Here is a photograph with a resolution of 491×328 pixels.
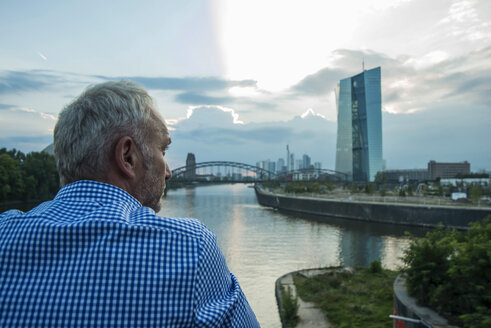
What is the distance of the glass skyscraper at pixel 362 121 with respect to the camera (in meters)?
97.8

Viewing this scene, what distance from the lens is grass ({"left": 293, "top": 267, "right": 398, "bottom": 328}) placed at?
292 inches

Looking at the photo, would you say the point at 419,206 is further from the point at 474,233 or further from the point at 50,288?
the point at 50,288

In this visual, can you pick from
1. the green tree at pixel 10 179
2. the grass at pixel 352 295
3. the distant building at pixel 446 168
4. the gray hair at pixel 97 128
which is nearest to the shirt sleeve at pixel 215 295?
the gray hair at pixel 97 128

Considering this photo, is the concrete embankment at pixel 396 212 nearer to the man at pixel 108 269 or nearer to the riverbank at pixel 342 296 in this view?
the riverbank at pixel 342 296

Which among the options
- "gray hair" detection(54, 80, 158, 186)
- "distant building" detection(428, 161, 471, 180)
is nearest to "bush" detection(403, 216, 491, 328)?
"gray hair" detection(54, 80, 158, 186)

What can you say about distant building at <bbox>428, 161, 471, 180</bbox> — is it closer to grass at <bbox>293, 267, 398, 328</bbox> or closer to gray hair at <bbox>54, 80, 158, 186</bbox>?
grass at <bbox>293, 267, 398, 328</bbox>

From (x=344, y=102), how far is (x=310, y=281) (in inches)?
3971

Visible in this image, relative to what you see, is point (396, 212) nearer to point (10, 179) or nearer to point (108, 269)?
point (108, 269)

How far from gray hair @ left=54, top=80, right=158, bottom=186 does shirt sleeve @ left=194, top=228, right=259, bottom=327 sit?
0.35m

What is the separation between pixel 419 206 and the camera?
27.5 meters

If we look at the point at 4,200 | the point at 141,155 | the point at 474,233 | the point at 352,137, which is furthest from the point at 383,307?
the point at 352,137

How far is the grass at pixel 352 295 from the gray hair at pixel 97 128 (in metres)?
→ 7.14

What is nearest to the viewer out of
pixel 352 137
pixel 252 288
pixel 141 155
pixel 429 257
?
pixel 141 155

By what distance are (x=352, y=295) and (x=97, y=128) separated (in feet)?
30.4
